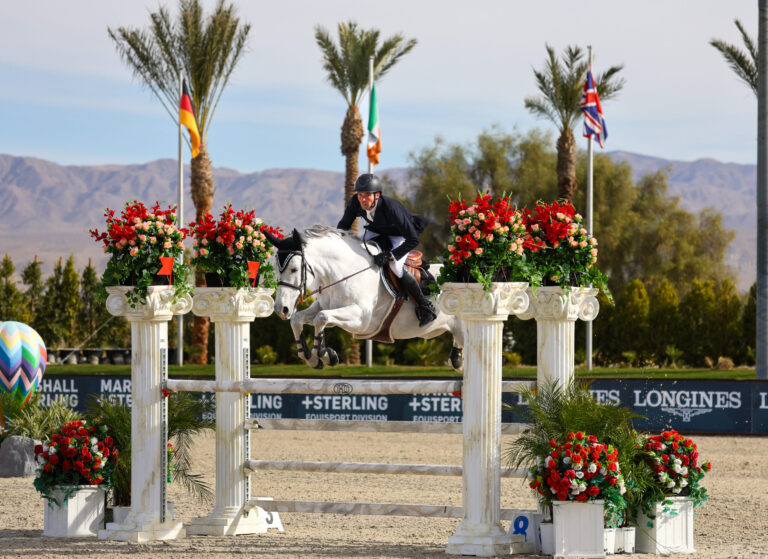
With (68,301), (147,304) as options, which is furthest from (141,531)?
(68,301)

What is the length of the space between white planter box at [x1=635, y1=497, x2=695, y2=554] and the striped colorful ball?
10372mm

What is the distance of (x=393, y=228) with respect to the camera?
8.70 m

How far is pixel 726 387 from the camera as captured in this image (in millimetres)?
18188

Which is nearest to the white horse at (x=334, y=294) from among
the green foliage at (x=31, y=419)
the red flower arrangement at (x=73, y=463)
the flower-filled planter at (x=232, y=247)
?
the flower-filled planter at (x=232, y=247)

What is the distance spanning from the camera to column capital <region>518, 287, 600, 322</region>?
27.7ft

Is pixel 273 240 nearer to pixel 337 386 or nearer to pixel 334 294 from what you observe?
pixel 334 294

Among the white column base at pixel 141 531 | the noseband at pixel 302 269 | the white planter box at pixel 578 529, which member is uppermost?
the noseband at pixel 302 269

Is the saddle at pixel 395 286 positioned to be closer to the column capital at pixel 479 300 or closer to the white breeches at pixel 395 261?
the white breeches at pixel 395 261

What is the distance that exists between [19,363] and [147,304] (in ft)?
26.8

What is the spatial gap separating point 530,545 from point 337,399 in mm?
11472

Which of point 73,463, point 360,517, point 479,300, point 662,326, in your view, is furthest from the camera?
point 662,326

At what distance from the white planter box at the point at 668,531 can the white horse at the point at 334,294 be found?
6.32 ft

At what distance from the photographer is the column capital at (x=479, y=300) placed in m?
8.09

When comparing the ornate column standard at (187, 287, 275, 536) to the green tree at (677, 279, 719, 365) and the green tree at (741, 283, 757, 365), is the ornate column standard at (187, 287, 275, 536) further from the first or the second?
the green tree at (677, 279, 719, 365)
